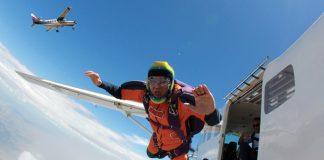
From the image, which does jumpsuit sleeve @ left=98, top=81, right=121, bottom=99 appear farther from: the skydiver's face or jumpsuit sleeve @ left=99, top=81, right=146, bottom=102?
the skydiver's face

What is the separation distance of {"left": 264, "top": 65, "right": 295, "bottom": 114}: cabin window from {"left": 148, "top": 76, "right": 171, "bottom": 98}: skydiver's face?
139 centimetres

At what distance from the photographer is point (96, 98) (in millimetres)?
11570

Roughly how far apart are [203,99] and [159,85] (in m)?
1.08

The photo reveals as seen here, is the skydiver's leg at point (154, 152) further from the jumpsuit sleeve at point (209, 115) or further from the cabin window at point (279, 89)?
the cabin window at point (279, 89)

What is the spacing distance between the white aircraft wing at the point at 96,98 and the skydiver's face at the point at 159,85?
750cm

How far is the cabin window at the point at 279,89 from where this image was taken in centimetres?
321

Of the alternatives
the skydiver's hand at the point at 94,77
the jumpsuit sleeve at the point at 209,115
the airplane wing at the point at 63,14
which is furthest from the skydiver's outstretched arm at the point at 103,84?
the airplane wing at the point at 63,14

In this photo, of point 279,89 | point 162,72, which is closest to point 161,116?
point 162,72

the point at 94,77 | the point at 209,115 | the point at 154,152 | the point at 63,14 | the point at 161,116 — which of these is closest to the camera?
the point at 209,115

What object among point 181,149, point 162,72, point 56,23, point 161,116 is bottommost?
point 181,149

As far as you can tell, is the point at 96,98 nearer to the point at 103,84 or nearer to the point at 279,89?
the point at 103,84

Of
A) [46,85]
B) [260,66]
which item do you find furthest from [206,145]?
[46,85]

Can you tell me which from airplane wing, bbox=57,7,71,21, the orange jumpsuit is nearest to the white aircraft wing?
the orange jumpsuit

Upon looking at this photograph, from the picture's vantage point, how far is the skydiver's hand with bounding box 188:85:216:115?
2463mm
